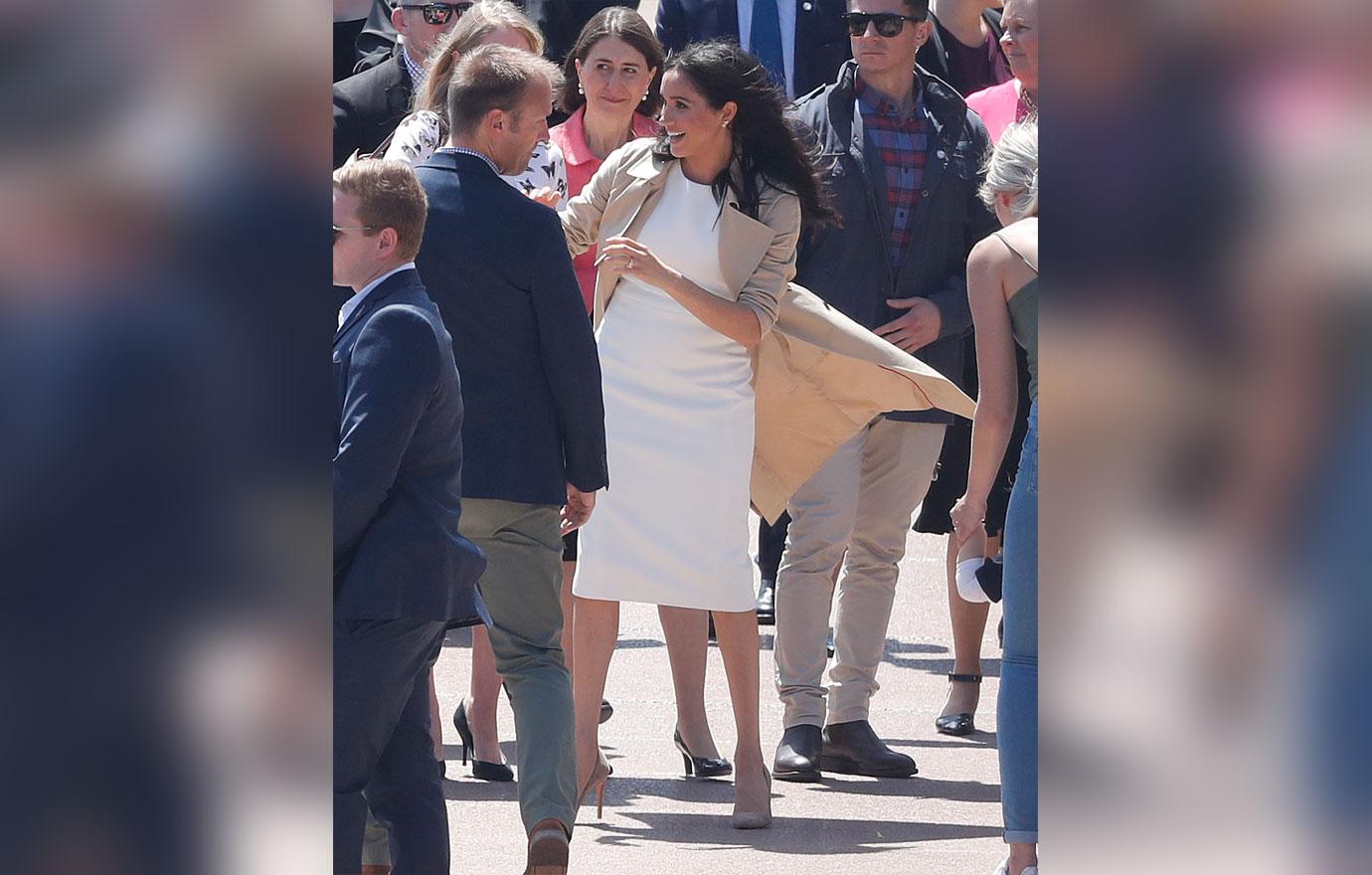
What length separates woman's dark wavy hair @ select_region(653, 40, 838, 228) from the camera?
5.04 meters

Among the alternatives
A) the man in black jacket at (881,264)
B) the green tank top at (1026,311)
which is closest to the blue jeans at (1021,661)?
the green tank top at (1026,311)

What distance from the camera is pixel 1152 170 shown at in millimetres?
1575

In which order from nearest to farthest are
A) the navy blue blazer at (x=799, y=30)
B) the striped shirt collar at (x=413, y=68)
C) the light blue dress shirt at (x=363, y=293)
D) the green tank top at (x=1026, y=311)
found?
the light blue dress shirt at (x=363, y=293) < the green tank top at (x=1026, y=311) < the striped shirt collar at (x=413, y=68) < the navy blue blazer at (x=799, y=30)

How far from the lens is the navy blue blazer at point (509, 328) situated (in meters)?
4.29

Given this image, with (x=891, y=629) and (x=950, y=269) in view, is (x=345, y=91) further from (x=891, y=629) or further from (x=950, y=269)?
(x=891, y=629)

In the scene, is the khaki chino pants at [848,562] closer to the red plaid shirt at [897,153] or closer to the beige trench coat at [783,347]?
the beige trench coat at [783,347]

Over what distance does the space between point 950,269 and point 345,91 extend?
6.33 ft

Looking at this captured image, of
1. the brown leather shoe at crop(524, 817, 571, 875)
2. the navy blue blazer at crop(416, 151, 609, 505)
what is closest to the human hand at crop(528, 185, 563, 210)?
the navy blue blazer at crop(416, 151, 609, 505)

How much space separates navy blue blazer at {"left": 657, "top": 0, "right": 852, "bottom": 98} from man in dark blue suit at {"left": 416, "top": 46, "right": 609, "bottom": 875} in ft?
8.74

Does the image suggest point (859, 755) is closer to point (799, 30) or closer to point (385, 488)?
point (385, 488)

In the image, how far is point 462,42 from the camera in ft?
17.6

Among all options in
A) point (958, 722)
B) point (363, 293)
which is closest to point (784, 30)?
point (958, 722)

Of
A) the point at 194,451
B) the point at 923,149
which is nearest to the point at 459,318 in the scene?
the point at 923,149

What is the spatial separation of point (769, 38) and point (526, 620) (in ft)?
10.8
